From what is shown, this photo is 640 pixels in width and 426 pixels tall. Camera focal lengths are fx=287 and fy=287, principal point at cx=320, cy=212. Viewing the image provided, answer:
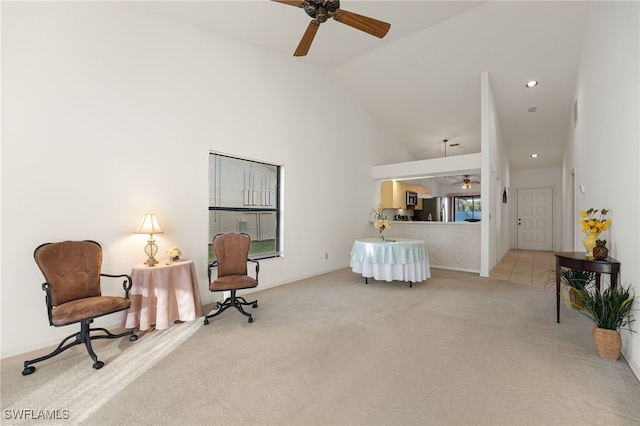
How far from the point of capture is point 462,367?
2.19 meters

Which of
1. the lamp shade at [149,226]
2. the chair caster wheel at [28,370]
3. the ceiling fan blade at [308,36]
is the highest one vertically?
the ceiling fan blade at [308,36]

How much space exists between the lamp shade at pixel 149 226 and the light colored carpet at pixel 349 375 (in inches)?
41.0

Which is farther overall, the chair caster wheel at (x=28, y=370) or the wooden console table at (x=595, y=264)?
the wooden console table at (x=595, y=264)

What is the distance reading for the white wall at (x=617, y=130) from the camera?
83.0 inches

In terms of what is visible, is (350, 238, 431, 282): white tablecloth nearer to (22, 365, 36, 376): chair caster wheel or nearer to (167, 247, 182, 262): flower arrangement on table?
(167, 247, 182, 262): flower arrangement on table

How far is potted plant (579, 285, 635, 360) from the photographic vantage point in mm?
2211

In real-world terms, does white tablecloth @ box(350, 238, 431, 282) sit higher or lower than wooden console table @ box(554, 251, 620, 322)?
lower

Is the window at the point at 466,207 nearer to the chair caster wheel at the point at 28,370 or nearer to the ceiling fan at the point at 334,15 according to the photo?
the ceiling fan at the point at 334,15

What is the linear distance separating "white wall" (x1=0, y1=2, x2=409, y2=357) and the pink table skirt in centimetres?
38

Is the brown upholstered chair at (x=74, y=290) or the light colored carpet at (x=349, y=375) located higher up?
the brown upholstered chair at (x=74, y=290)

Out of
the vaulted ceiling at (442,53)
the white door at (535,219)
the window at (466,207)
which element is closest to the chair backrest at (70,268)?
the vaulted ceiling at (442,53)

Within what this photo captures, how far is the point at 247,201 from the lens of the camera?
4562 millimetres

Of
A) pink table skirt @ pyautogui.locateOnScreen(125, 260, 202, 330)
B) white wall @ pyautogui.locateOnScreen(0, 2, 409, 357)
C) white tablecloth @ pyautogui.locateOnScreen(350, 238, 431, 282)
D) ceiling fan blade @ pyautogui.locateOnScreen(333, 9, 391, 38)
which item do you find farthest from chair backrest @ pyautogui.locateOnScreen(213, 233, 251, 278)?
ceiling fan blade @ pyautogui.locateOnScreen(333, 9, 391, 38)

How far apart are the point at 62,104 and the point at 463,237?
260 inches
